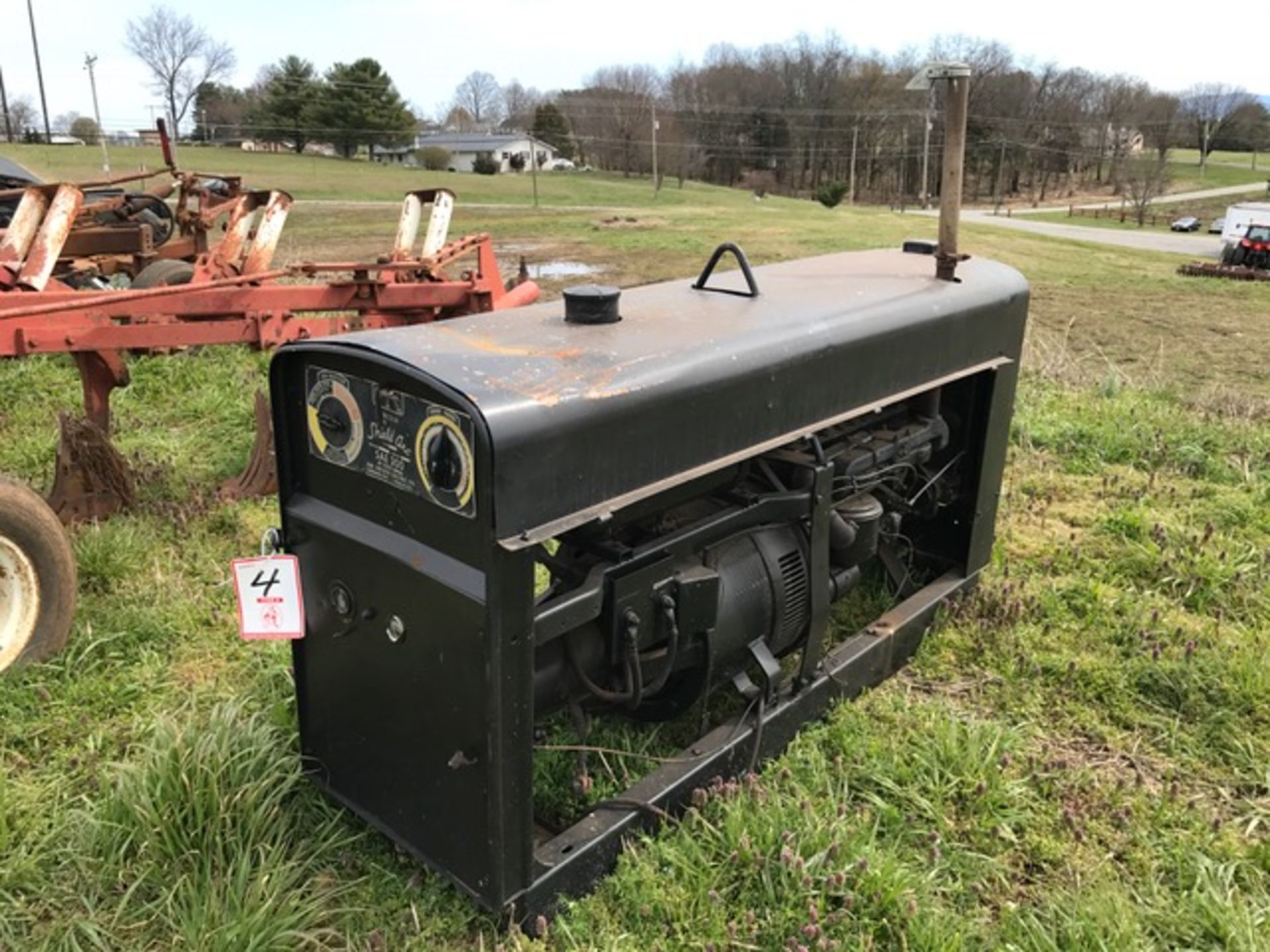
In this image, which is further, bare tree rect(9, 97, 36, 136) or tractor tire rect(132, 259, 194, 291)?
bare tree rect(9, 97, 36, 136)

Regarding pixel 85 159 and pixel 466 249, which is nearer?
pixel 466 249

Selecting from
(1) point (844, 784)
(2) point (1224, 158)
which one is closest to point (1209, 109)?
(2) point (1224, 158)

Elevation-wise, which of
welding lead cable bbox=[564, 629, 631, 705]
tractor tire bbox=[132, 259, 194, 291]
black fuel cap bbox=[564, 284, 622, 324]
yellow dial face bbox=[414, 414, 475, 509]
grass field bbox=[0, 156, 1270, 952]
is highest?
black fuel cap bbox=[564, 284, 622, 324]

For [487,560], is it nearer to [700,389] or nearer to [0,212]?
[700,389]

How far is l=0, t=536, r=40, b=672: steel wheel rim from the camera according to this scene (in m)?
3.19

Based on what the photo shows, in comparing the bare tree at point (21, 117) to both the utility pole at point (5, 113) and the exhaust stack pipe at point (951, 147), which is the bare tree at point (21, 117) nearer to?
the utility pole at point (5, 113)

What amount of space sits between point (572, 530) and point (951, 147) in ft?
7.08

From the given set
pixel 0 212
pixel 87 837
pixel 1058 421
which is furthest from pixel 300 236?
pixel 87 837

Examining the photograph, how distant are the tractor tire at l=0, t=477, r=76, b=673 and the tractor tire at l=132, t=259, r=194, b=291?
4.44 meters

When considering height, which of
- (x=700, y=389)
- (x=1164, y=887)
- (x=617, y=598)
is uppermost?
(x=700, y=389)

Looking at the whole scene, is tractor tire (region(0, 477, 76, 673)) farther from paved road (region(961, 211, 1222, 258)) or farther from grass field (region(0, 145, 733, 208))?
paved road (region(961, 211, 1222, 258))

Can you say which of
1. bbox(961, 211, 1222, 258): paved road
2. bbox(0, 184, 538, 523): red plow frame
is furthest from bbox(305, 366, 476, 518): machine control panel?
bbox(961, 211, 1222, 258): paved road

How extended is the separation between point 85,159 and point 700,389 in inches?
2017

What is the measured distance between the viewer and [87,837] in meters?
2.42
